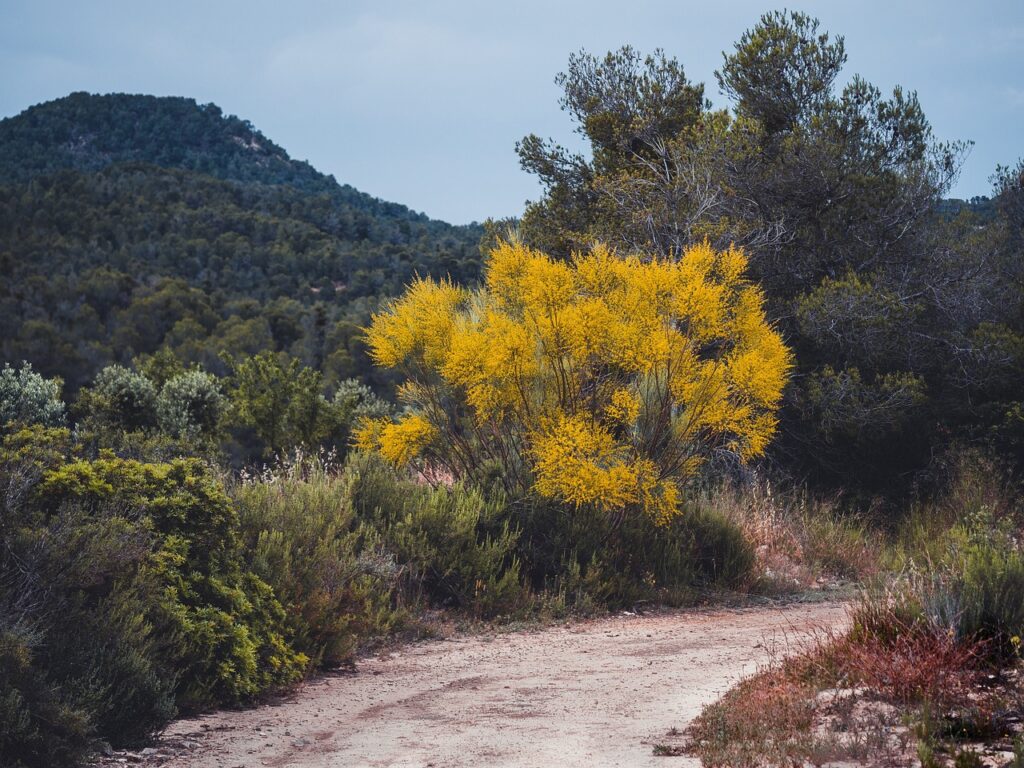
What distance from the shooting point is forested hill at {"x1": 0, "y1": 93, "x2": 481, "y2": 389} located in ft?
125

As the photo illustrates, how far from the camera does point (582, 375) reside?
12578 millimetres

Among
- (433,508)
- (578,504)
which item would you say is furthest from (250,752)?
(578,504)

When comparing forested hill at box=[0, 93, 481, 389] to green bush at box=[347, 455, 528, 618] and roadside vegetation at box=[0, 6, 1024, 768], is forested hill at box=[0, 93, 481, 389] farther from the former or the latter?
green bush at box=[347, 455, 528, 618]

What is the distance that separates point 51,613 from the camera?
6430 millimetres

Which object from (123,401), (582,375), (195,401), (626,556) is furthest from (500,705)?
(195,401)

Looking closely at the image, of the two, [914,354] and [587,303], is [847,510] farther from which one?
[587,303]

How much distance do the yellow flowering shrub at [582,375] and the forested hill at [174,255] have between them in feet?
36.4

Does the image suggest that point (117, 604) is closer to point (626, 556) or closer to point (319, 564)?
point (319, 564)

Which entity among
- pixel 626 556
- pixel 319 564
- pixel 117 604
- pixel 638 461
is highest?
pixel 638 461

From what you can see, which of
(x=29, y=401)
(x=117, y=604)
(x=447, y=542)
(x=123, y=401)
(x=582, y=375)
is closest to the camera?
(x=117, y=604)

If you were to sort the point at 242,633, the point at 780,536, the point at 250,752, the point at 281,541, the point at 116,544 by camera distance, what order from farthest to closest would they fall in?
1. the point at 780,536
2. the point at 281,541
3. the point at 242,633
4. the point at 116,544
5. the point at 250,752

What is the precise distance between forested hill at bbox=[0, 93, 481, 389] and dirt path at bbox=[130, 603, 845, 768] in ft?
49.6

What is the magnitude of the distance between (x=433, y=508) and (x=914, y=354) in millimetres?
11289

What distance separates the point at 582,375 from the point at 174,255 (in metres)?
38.9
